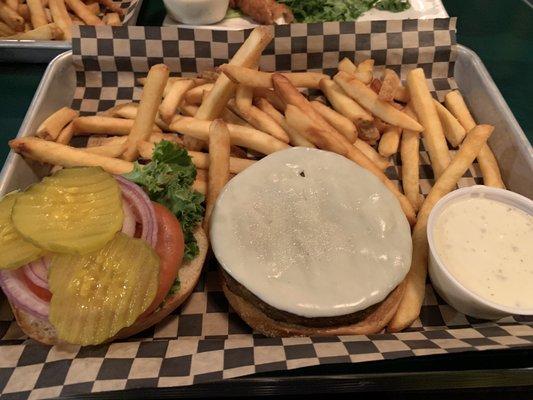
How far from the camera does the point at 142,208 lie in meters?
1.64

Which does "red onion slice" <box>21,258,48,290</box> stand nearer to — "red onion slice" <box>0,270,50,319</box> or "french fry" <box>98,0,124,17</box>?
"red onion slice" <box>0,270,50,319</box>

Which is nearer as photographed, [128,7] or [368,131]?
[368,131]

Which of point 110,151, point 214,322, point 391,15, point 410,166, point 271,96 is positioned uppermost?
point 391,15

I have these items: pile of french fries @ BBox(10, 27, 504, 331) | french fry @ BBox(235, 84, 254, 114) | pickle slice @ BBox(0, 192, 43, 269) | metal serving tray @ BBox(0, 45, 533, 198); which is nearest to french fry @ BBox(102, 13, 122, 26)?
metal serving tray @ BBox(0, 45, 533, 198)

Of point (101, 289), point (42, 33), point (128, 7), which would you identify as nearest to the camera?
point (101, 289)

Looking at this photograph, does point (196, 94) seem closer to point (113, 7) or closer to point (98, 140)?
point (98, 140)

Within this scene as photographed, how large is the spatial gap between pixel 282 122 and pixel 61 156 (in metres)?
1.02

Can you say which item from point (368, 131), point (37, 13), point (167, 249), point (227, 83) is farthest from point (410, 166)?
point (37, 13)

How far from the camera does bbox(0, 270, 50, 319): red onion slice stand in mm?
1464

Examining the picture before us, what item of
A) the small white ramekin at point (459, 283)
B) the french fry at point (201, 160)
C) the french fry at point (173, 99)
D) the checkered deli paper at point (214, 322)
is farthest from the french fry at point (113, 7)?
the small white ramekin at point (459, 283)

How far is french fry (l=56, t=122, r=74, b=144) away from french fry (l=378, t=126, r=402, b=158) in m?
1.54

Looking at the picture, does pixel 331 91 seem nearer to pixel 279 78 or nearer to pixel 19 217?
pixel 279 78

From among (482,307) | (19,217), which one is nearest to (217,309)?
(19,217)

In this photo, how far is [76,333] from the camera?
Answer: 142 centimetres
